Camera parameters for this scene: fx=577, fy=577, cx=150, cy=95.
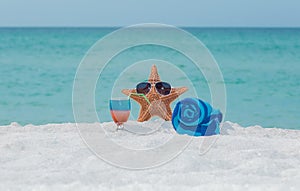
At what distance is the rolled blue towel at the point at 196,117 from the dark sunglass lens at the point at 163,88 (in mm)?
258

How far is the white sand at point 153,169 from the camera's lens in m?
2.80

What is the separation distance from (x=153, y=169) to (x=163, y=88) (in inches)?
47.1

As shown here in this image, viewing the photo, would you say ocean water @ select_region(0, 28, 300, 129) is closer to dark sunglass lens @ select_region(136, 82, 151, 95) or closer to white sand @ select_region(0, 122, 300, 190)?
dark sunglass lens @ select_region(136, 82, 151, 95)

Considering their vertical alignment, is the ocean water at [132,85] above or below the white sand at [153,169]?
below

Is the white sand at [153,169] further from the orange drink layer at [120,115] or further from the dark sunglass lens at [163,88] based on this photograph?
the dark sunglass lens at [163,88]

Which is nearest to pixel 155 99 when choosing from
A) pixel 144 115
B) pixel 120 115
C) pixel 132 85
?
pixel 144 115

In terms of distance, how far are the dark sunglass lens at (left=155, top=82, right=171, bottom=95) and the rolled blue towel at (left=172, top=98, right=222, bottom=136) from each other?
26 centimetres

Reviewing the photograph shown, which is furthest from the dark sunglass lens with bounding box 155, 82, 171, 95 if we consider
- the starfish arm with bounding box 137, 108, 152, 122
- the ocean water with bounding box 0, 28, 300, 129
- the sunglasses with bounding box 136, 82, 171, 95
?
the ocean water with bounding box 0, 28, 300, 129

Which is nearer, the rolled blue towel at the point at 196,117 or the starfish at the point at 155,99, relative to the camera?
the rolled blue towel at the point at 196,117

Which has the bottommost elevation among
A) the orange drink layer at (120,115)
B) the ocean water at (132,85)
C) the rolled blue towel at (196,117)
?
the ocean water at (132,85)

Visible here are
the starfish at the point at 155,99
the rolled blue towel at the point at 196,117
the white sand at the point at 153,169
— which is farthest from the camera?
the starfish at the point at 155,99

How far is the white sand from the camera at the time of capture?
110 inches

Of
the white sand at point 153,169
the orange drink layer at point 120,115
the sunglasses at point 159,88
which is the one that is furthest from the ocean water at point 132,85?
the white sand at point 153,169

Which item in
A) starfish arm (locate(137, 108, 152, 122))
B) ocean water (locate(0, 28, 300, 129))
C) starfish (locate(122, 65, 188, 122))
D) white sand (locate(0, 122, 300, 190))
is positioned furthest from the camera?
ocean water (locate(0, 28, 300, 129))
